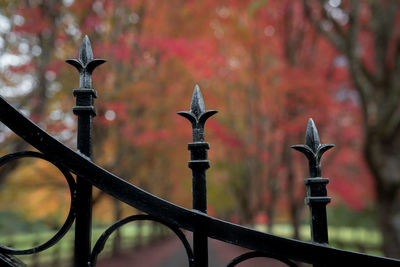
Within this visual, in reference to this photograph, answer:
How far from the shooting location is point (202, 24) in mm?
10656

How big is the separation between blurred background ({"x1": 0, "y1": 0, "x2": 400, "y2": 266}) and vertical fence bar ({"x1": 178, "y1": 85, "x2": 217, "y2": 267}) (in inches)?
135

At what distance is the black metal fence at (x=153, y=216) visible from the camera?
142 centimetres

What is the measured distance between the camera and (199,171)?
154 cm

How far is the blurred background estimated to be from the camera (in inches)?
225

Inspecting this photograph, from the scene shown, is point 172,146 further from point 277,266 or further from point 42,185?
point 277,266

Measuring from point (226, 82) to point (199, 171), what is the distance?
1270cm

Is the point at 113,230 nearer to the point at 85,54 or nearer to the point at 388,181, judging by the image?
the point at 85,54

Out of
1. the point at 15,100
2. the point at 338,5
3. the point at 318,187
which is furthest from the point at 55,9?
the point at 318,187

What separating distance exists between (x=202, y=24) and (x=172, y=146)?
6296mm

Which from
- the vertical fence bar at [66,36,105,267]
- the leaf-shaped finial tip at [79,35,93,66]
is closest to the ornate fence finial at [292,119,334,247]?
the vertical fence bar at [66,36,105,267]

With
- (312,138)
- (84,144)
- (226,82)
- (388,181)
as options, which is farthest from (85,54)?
(226,82)

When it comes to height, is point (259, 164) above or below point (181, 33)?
below

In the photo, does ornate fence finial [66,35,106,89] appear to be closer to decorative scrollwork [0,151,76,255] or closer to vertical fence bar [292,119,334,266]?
decorative scrollwork [0,151,76,255]

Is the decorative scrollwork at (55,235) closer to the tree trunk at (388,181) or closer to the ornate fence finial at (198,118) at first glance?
the ornate fence finial at (198,118)
